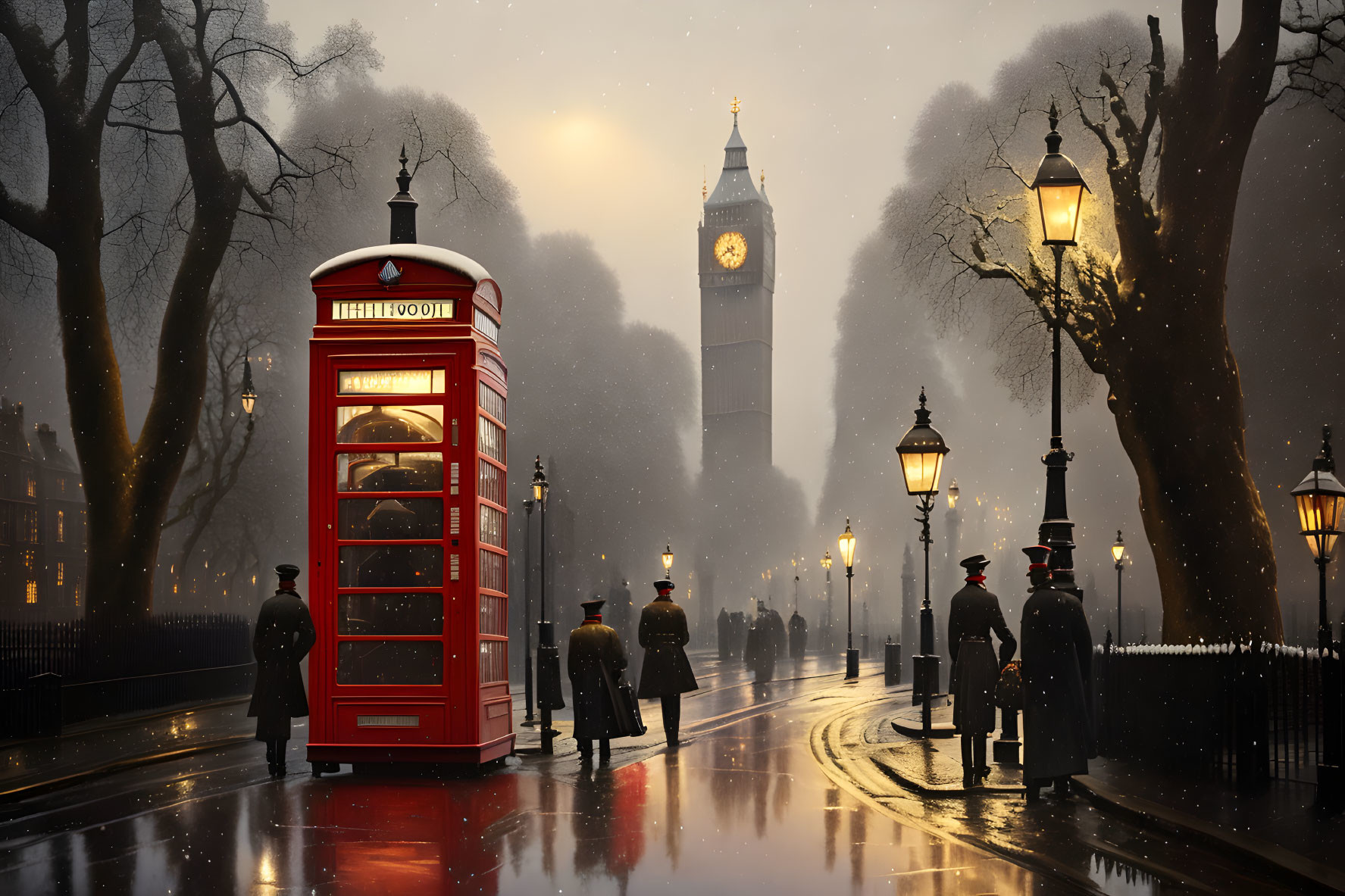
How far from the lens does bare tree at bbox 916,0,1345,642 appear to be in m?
18.4

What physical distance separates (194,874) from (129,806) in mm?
3198

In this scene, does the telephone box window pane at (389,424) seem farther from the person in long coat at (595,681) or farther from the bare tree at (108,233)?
the bare tree at (108,233)

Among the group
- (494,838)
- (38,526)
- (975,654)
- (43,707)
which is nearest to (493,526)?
(494,838)

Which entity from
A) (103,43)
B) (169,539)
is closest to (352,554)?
(103,43)

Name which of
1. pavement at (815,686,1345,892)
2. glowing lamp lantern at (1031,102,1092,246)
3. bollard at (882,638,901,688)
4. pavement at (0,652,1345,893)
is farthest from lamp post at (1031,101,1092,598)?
bollard at (882,638,901,688)

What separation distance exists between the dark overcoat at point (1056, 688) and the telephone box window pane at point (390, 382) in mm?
5436

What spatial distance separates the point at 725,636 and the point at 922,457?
33.1 meters

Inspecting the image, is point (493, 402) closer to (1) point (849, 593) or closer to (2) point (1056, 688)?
(2) point (1056, 688)

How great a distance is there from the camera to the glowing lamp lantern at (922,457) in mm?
16281

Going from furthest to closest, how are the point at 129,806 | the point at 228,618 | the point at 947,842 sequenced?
the point at 228,618
the point at 129,806
the point at 947,842

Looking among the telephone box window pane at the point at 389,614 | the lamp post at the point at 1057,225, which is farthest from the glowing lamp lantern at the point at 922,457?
the telephone box window pane at the point at 389,614

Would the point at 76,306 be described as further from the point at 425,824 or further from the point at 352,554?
the point at 425,824

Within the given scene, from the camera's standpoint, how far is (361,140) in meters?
47.5

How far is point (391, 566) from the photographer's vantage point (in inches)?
446
